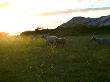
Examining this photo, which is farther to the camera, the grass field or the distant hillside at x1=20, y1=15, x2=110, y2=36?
the distant hillside at x1=20, y1=15, x2=110, y2=36

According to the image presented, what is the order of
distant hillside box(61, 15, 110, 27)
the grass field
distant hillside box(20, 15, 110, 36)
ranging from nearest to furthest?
1. the grass field
2. distant hillside box(20, 15, 110, 36)
3. distant hillside box(61, 15, 110, 27)

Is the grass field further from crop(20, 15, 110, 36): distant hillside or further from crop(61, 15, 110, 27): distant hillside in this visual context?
crop(61, 15, 110, 27): distant hillside

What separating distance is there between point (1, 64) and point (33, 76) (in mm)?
4496

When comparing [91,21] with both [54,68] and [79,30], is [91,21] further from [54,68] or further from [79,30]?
[54,68]

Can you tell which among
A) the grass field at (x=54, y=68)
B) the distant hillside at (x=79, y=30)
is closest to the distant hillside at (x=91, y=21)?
the distant hillside at (x=79, y=30)

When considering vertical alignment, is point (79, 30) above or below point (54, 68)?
above

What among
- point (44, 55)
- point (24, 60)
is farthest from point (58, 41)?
point (24, 60)

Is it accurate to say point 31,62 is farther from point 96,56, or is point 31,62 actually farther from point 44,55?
point 96,56

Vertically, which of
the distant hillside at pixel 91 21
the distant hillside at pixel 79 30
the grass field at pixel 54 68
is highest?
the distant hillside at pixel 91 21

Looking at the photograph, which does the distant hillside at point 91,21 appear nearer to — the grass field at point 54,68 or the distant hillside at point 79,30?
the distant hillside at point 79,30

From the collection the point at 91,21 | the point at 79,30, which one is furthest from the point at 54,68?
the point at 91,21

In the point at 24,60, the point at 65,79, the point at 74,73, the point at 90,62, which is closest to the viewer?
the point at 65,79

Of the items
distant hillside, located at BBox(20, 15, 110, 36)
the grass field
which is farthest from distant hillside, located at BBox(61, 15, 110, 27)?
the grass field

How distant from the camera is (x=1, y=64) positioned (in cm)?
1983
